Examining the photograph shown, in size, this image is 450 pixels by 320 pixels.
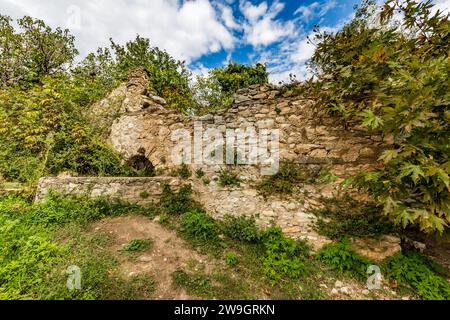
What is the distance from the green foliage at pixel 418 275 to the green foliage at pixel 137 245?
3.70 metres

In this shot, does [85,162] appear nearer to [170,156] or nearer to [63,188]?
[63,188]

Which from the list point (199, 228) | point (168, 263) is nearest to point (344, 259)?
point (199, 228)

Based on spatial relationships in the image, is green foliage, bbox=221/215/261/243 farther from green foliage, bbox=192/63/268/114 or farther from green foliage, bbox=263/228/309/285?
green foliage, bbox=192/63/268/114

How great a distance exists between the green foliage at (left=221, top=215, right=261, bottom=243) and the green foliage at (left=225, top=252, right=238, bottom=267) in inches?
18.3

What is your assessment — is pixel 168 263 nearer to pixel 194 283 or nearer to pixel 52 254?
pixel 194 283

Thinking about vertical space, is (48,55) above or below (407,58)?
above

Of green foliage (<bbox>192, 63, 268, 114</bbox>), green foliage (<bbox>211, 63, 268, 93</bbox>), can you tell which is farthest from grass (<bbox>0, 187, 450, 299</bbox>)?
green foliage (<bbox>211, 63, 268, 93</bbox>)

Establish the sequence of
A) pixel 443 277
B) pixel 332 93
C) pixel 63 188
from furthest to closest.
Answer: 1. pixel 63 188
2. pixel 332 93
3. pixel 443 277

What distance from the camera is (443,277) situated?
275cm

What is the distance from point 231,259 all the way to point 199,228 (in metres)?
0.91

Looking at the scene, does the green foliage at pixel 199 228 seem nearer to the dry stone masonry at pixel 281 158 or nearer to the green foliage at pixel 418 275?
the dry stone masonry at pixel 281 158

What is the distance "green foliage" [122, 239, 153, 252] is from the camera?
3190 mm

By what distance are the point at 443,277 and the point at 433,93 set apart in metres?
2.57
